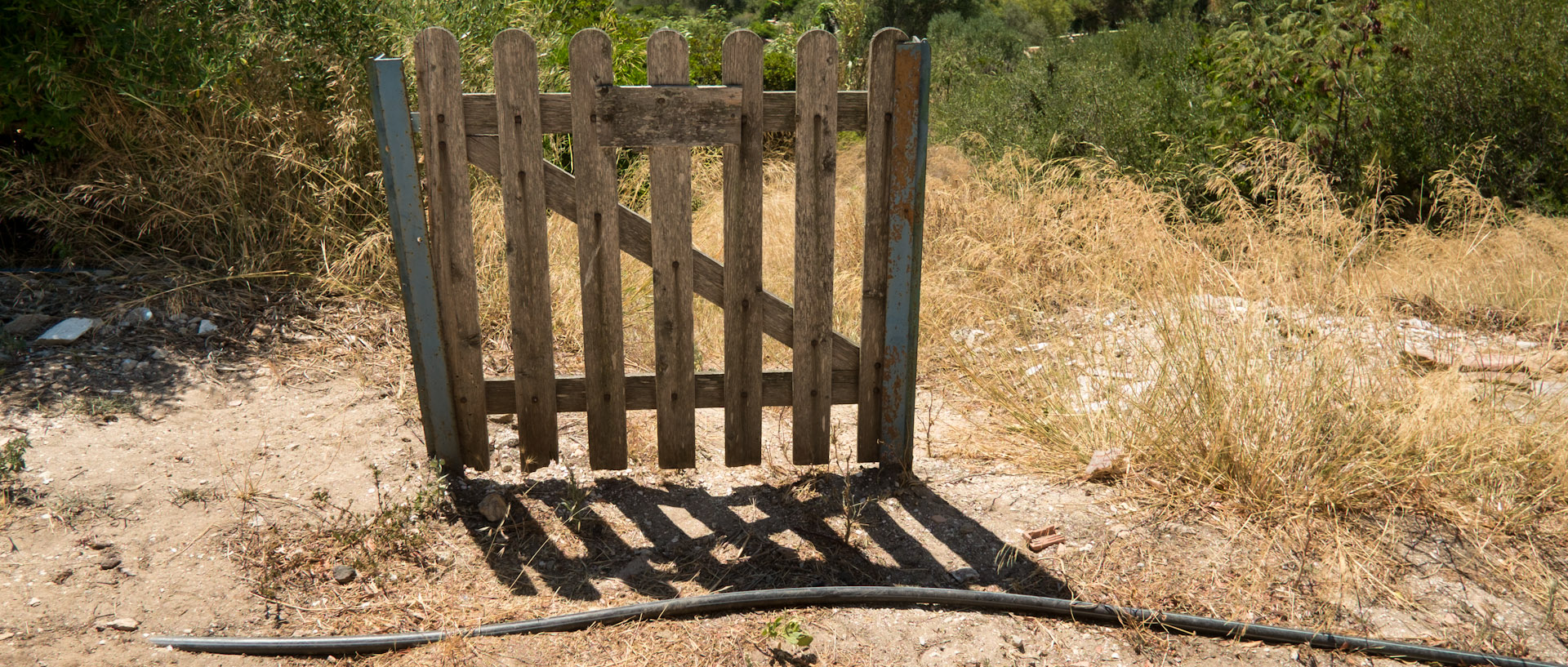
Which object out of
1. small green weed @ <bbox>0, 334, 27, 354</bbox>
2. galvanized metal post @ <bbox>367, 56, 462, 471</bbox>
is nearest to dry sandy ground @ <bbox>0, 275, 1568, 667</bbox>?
small green weed @ <bbox>0, 334, 27, 354</bbox>

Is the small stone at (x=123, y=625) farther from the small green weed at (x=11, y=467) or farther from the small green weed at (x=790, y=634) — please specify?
the small green weed at (x=790, y=634)

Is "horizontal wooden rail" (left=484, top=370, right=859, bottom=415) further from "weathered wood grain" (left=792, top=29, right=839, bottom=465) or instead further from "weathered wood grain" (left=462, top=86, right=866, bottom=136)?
"weathered wood grain" (left=462, top=86, right=866, bottom=136)

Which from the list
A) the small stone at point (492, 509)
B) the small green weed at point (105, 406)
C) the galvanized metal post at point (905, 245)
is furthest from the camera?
the small green weed at point (105, 406)

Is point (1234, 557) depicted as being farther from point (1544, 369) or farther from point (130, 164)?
point (130, 164)

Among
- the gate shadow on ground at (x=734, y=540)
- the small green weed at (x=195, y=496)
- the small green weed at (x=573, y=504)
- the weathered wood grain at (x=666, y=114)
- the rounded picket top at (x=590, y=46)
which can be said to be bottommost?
the gate shadow on ground at (x=734, y=540)

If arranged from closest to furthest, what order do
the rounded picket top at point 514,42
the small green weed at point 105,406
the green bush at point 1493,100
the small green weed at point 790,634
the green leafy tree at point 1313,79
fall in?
1. the small green weed at point 790,634
2. the rounded picket top at point 514,42
3. the small green weed at point 105,406
4. the green leafy tree at point 1313,79
5. the green bush at point 1493,100

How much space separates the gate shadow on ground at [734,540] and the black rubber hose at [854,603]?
0.55ft

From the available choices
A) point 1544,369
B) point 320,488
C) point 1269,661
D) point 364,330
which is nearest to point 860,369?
point 1269,661

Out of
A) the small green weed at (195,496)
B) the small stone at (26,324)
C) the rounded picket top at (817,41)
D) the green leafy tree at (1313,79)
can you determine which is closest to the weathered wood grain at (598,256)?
the rounded picket top at (817,41)

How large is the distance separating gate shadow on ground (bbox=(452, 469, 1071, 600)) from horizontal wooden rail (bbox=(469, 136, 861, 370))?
0.54 m

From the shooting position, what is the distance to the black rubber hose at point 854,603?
106 inches

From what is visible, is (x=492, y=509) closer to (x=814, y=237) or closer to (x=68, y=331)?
(x=814, y=237)

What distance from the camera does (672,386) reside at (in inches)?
133

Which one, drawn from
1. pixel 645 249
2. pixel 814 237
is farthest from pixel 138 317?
pixel 814 237
